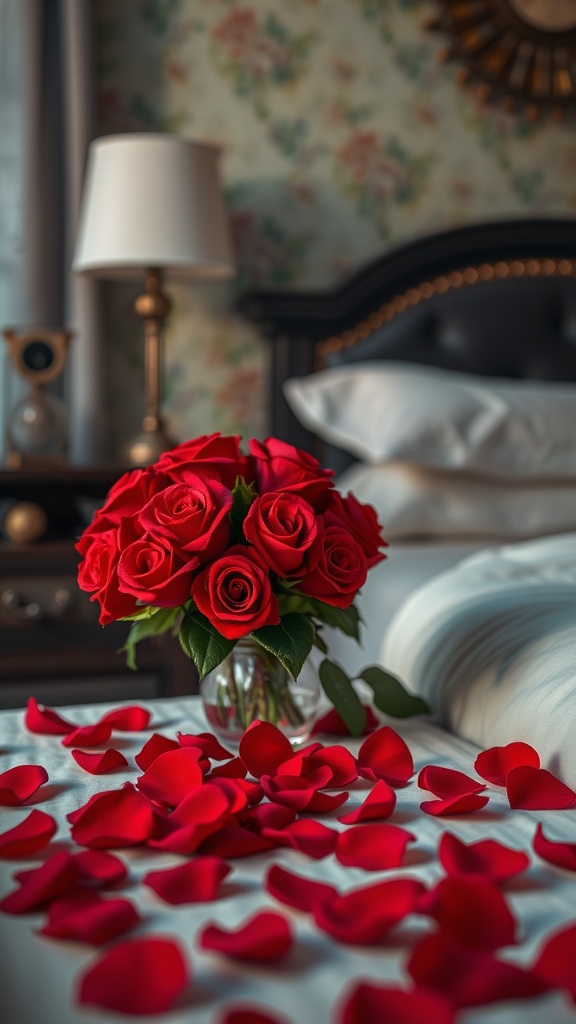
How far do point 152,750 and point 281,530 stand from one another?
0.22 meters

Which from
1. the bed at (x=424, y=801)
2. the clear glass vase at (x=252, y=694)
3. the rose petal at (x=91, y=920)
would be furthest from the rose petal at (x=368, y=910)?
the clear glass vase at (x=252, y=694)

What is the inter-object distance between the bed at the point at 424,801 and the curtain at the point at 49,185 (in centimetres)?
56

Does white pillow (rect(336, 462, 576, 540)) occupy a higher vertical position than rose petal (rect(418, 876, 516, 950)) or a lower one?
lower

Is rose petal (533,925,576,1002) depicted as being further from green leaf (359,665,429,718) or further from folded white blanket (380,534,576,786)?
green leaf (359,665,429,718)

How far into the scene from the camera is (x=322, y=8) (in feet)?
8.29

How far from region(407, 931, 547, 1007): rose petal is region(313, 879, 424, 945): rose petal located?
3cm

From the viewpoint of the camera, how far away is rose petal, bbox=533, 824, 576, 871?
632 mm

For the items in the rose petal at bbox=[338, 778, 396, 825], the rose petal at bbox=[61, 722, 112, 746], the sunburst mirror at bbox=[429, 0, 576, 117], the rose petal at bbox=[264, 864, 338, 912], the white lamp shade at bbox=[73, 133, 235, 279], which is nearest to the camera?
the rose petal at bbox=[264, 864, 338, 912]

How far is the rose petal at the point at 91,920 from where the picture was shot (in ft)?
1.74

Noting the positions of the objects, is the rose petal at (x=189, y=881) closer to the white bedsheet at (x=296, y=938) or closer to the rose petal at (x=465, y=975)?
the white bedsheet at (x=296, y=938)

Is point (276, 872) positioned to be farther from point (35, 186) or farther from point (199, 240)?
point (35, 186)

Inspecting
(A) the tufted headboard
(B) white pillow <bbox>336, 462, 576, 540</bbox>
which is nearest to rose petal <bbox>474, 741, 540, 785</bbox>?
(B) white pillow <bbox>336, 462, 576, 540</bbox>

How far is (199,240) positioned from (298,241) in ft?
1.54

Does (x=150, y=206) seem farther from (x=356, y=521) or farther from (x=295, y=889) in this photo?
(x=295, y=889)
